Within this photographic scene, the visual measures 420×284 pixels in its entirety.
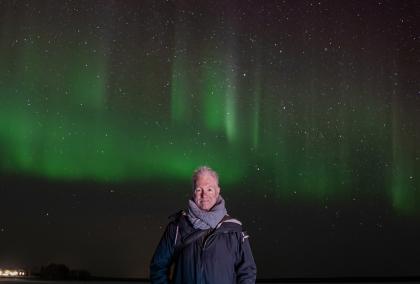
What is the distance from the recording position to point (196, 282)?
363cm

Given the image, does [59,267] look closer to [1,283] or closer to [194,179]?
[1,283]

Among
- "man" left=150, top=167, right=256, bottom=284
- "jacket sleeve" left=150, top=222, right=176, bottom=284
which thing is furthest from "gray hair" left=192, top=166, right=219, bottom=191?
"jacket sleeve" left=150, top=222, right=176, bottom=284

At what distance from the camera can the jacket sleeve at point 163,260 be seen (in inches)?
150

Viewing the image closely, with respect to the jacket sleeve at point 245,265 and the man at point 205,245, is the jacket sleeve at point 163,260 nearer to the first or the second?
the man at point 205,245

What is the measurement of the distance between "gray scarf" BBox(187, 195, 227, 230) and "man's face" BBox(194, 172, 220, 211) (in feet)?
0.15

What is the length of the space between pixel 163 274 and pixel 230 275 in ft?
1.50

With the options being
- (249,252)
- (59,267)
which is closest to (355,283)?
(59,267)

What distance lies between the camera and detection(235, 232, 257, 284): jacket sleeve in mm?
3695

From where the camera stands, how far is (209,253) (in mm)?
3637

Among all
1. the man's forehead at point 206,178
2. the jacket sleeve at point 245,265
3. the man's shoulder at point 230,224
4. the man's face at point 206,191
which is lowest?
the jacket sleeve at point 245,265

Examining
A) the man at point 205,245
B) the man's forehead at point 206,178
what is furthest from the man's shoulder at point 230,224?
the man's forehead at point 206,178

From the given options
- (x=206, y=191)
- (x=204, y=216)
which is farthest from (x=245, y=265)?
(x=206, y=191)

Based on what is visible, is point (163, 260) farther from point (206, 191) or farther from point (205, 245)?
point (206, 191)

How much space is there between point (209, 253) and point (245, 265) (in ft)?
0.82
